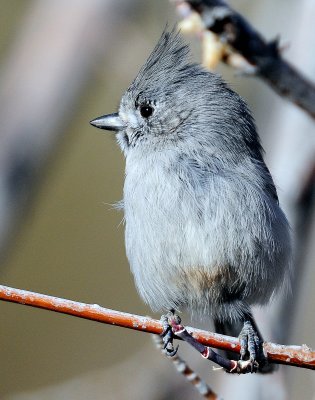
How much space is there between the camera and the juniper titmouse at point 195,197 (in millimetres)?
2732

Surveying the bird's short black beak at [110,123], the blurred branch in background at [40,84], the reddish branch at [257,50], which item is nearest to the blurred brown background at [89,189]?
the blurred branch in background at [40,84]

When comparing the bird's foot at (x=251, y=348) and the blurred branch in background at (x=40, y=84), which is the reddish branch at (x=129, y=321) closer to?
the bird's foot at (x=251, y=348)

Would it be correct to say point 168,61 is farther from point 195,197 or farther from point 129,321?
point 129,321

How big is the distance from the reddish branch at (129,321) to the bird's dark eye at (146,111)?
1206 mm

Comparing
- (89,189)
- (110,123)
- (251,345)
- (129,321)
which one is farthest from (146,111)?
(89,189)

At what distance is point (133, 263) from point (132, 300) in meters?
2.39

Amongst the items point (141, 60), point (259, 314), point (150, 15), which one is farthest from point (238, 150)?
point (141, 60)

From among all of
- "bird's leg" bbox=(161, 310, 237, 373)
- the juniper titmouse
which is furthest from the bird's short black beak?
"bird's leg" bbox=(161, 310, 237, 373)

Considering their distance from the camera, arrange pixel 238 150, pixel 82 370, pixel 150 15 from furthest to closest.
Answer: pixel 82 370 < pixel 150 15 < pixel 238 150

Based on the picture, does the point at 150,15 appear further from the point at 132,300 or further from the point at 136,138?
the point at 132,300

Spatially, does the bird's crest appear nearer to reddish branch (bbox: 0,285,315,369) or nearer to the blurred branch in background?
the blurred branch in background

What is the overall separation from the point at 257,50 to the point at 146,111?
52.4 inches

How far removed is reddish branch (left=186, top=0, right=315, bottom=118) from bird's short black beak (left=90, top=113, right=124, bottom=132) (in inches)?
53.0

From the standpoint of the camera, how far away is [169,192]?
2775mm
